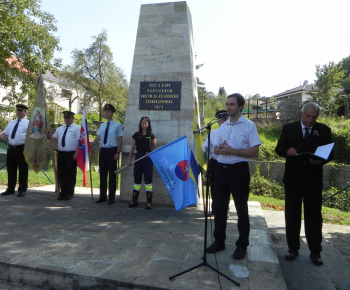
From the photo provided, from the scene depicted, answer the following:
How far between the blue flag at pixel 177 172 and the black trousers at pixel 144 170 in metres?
1.88

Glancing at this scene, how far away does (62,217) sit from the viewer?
5.37 m

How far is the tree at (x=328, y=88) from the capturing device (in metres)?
26.6

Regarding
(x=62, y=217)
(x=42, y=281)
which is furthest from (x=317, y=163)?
(x=62, y=217)

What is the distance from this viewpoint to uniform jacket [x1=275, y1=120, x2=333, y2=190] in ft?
13.1

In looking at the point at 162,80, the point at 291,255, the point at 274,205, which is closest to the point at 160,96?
the point at 162,80

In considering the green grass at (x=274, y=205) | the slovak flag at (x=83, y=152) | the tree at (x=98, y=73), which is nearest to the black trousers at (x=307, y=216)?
the green grass at (x=274, y=205)

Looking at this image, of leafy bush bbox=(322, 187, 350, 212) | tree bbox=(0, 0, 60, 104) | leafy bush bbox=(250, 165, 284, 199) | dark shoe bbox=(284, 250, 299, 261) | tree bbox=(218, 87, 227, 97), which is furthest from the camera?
tree bbox=(218, 87, 227, 97)

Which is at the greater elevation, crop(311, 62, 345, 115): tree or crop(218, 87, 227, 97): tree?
crop(218, 87, 227, 97): tree

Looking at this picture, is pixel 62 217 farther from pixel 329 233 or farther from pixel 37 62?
pixel 37 62

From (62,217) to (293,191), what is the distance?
11.9 feet

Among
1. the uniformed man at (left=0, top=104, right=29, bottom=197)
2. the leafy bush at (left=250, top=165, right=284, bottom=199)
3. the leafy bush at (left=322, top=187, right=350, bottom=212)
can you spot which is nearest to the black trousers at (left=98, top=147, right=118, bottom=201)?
the uniformed man at (left=0, top=104, right=29, bottom=197)

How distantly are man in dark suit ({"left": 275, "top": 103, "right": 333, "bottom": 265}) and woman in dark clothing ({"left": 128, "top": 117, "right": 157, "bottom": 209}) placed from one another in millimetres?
2935

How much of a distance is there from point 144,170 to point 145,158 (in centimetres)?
24

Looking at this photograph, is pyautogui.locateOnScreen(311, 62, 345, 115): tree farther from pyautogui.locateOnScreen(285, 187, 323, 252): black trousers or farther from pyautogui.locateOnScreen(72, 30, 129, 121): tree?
pyautogui.locateOnScreen(285, 187, 323, 252): black trousers
